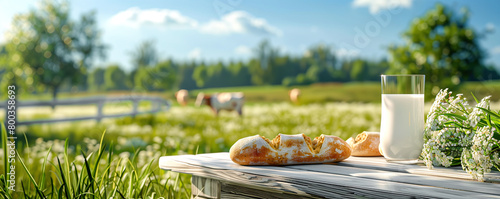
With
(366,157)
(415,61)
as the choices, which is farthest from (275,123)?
(366,157)

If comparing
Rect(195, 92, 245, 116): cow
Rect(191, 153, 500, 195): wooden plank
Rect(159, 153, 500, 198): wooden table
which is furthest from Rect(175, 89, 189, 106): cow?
Rect(191, 153, 500, 195): wooden plank

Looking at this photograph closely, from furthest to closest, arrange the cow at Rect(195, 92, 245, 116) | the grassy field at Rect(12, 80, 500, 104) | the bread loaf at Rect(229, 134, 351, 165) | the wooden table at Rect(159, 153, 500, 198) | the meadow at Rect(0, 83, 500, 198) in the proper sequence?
the grassy field at Rect(12, 80, 500, 104) → the cow at Rect(195, 92, 245, 116) → the meadow at Rect(0, 83, 500, 198) → the bread loaf at Rect(229, 134, 351, 165) → the wooden table at Rect(159, 153, 500, 198)

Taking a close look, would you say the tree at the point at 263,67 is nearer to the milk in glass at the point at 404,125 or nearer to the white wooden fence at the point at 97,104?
the white wooden fence at the point at 97,104

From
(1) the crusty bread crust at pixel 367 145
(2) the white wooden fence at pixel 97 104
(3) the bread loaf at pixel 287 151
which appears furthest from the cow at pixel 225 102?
(3) the bread loaf at pixel 287 151

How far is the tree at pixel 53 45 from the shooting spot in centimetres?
1533

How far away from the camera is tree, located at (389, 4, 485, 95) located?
1170cm

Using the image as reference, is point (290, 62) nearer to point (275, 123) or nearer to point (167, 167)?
point (275, 123)

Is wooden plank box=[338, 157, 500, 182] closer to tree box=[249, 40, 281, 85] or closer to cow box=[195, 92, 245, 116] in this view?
cow box=[195, 92, 245, 116]

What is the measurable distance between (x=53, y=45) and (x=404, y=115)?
16229 millimetres

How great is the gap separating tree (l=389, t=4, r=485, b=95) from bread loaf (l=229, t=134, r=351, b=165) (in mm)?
10527

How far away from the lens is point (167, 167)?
160 centimetres

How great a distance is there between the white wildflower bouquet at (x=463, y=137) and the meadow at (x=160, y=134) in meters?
1.15

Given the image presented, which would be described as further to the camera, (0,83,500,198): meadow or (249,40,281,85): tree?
(249,40,281,85): tree

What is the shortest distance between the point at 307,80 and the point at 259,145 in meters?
15.1
